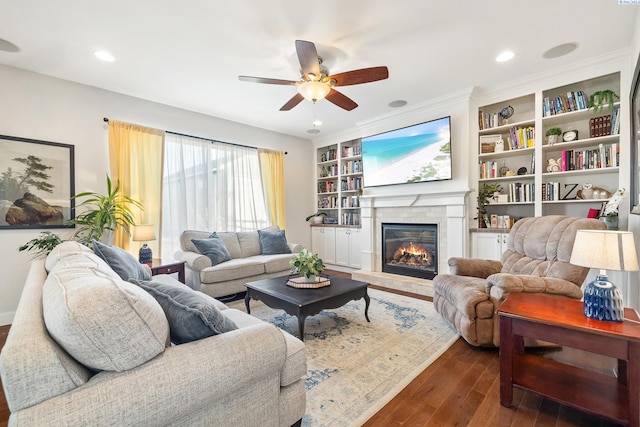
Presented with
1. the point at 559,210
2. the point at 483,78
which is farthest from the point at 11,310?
the point at 559,210

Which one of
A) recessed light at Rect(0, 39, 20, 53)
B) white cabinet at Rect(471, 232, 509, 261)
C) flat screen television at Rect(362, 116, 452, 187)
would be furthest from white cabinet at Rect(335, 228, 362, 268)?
recessed light at Rect(0, 39, 20, 53)

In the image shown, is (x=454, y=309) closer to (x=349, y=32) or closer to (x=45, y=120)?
(x=349, y=32)

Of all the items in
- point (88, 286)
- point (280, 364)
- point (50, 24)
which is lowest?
point (280, 364)

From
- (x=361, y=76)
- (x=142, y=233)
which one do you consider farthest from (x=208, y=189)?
(x=361, y=76)

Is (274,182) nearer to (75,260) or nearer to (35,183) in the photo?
(35,183)

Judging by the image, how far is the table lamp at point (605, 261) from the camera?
1.44 metres

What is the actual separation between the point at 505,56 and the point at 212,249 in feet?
13.2

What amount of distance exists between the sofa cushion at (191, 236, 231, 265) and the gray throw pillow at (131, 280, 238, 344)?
8.29 ft

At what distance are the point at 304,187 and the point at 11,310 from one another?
14.6 feet

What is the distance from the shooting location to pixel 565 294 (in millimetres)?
2107

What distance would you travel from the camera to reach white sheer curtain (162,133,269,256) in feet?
13.6

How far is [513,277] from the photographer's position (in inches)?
85.3

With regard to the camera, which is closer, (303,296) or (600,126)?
(303,296)

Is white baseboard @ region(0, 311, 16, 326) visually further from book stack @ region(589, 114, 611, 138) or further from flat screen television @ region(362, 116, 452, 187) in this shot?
book stack @ region(589, 114, 611, 138)
